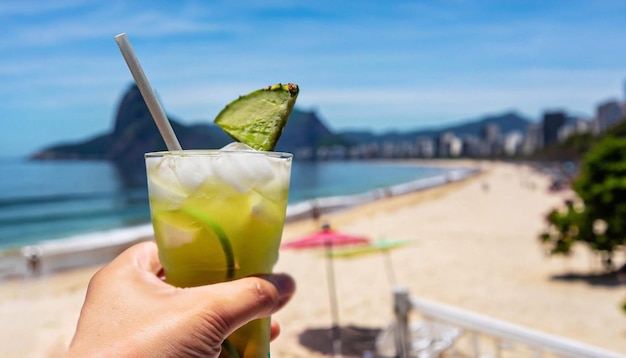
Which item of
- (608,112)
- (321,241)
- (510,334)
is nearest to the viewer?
(510,334)

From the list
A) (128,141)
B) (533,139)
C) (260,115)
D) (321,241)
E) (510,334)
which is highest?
(128,141)

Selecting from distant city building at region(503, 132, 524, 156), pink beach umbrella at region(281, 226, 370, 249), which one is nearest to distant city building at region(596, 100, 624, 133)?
distant city building at region(503, 132, 524, 156)

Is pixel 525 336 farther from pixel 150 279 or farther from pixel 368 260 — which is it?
pixel 368 260

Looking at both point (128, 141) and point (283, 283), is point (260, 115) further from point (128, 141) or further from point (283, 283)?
point (128, 141)

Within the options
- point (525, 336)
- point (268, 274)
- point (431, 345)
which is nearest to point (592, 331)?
point (431, 345)

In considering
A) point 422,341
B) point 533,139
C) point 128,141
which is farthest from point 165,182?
point 533,139

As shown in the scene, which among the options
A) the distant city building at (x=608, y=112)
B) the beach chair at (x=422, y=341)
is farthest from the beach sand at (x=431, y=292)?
the distant city building at (x=608, y=112)

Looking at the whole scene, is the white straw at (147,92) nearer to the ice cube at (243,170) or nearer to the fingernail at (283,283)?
the ice cube at (243,170)

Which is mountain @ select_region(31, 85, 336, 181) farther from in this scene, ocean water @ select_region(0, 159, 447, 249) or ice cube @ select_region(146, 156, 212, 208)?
ice cube @ select_region(146, 156, 212, 208)
